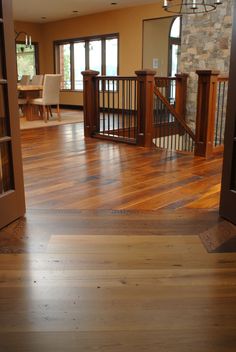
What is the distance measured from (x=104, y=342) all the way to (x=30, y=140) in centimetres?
492

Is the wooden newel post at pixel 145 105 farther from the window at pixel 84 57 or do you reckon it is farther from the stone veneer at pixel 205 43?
the window at pixel 84 57

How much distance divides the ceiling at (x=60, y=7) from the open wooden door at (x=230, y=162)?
7410mm

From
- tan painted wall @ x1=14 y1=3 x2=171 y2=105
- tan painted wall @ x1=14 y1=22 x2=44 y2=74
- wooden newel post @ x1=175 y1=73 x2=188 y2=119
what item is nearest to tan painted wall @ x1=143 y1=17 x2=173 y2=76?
tan painted wall @ x1=14 y1=3 x2=171 y2=105

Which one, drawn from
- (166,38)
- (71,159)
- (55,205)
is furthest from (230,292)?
(166,38)

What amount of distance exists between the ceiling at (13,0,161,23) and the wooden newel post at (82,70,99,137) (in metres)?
3.89

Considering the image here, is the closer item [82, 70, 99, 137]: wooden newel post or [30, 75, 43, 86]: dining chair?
[82, 70, 99, 137]: wooden newel post

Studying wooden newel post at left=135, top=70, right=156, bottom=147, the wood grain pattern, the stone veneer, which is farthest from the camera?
the stone veneer

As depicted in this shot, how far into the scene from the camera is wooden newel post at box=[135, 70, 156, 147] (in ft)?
16.8

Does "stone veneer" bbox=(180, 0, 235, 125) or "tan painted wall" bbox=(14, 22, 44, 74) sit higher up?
"tan painted wall" bbox=(14, 22, 44, 74)

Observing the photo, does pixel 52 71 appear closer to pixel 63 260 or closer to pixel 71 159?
pixel 71 159

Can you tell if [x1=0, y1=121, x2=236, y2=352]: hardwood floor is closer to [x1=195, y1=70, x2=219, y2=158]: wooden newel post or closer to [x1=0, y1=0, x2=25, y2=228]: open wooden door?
[x1=0, y1=0, x2=25, y2=228]: open wooden door

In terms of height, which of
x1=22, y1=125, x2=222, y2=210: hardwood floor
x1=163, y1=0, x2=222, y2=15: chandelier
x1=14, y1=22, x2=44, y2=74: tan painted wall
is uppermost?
x1=14, y1=22, x2=44, y2=74: tan painted wall

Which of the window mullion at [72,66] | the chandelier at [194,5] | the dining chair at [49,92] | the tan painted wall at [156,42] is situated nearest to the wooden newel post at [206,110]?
the chandelier at [194,5]

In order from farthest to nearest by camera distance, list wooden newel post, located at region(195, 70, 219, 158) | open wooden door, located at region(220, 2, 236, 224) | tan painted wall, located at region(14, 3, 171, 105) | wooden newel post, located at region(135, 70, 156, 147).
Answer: tan painted wall, located at region(14, 3, 171, 105) → wooden newel post, located at region(135, 70, 156, 147) → wooden newel post, located at region(195, 70, 219, 158) → open wooden door, located at region(220, 2, 236, 224)
